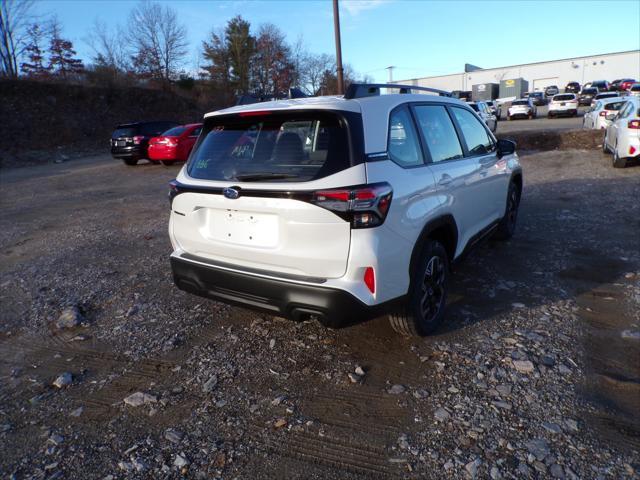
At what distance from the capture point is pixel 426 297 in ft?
11.7

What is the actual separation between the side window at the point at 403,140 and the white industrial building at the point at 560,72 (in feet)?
238

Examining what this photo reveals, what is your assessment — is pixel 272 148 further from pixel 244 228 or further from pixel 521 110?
pixel 521 110

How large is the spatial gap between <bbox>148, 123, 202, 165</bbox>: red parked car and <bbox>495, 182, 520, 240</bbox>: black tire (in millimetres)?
11827

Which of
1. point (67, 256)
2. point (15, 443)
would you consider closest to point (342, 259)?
point (15, 443)

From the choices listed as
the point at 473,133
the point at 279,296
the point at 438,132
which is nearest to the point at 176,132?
the point at 473,133

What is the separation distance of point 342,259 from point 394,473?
118 cm

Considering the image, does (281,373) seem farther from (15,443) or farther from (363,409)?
(15,443)

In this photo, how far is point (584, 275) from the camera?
4812 mm

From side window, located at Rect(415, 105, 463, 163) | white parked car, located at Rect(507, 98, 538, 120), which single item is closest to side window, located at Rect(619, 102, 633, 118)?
side window, located at Rect(415, 105, 463, 163)

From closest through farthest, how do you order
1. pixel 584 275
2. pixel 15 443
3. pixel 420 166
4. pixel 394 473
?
pixel 394 473, pixel 15 443, pixel 420 166, pixel 584 275

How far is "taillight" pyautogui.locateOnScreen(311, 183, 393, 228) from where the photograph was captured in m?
2.68

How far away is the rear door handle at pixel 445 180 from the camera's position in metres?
3.54

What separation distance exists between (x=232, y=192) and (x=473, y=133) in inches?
111

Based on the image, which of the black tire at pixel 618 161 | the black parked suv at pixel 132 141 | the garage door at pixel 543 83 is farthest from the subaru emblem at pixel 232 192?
the garage door at pixel 543 83
